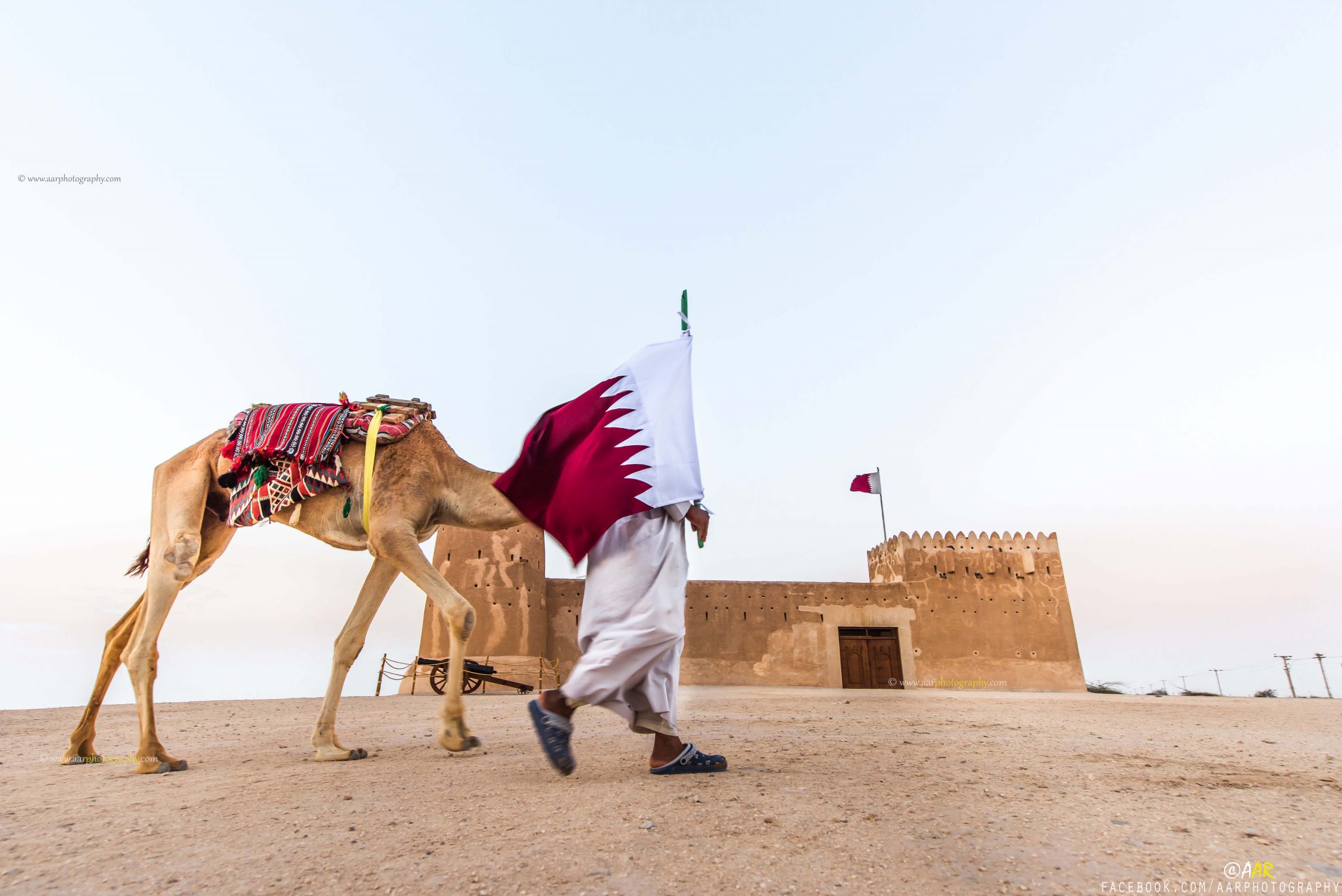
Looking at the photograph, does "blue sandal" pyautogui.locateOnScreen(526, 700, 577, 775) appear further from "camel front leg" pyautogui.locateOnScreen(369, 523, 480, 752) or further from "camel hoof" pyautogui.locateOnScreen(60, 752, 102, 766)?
"camel hoof" pyautogui.locateOnScreen(60, 752, 102, 766)

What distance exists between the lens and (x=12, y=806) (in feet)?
9.58

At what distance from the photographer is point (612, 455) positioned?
3.51 meters

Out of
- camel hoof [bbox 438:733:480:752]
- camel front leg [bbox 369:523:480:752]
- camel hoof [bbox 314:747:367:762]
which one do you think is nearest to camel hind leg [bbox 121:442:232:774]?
camel hoof [bbox 314:747:367:762]

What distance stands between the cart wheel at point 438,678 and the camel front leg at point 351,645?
9716 mm

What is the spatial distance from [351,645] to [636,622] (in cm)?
265

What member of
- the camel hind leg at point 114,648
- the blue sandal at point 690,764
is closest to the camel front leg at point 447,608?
the blue sandal at point 690,764

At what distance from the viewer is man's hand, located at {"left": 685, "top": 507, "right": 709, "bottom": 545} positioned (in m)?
3.52

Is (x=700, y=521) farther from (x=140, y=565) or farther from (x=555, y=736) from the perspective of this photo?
(x=140, y=565)

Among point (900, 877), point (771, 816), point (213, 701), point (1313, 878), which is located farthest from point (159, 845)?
point (213, 701)

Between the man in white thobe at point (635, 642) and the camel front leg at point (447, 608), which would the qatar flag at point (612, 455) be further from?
the camel front leg at point (447, 608)

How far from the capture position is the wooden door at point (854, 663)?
773 inches

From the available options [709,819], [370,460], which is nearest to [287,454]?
[370,460]

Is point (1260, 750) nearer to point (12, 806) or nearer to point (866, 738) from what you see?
point (866, 738)

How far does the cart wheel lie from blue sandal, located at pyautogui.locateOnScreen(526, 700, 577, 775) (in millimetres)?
11778
